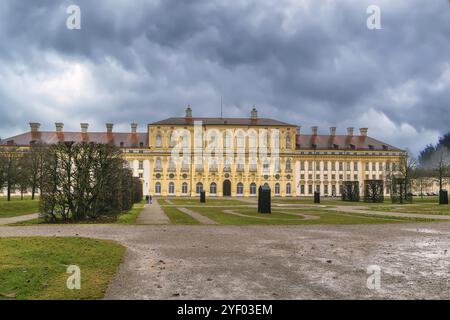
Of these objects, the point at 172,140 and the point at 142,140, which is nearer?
the point at 172,140

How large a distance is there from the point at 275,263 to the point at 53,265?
508 centimetres

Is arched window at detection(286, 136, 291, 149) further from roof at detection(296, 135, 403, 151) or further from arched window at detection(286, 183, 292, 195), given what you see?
arched window at detection(286, 183, 292, 195)

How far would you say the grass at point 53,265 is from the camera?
21.5 ft

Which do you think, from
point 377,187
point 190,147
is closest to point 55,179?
point 377,187

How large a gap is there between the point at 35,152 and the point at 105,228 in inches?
1507

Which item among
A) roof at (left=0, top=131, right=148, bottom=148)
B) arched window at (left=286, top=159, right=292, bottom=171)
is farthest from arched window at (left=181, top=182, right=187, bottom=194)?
arched window at (left=286, top=159, right=292, bottom=171)

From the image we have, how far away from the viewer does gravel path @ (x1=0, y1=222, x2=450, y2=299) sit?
6.66 meters

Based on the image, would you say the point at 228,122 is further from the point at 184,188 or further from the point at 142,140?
the point at 142,140

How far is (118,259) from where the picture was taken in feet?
31.4

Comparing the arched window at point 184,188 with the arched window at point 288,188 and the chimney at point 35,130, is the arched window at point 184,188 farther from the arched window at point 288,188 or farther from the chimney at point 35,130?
the chimney at point 35,130

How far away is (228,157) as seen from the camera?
84500 mm

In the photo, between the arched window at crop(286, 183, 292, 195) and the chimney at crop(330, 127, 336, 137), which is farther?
the chimney at crop(330, 127, 336, 137)

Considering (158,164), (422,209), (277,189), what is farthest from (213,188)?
(422,209)
